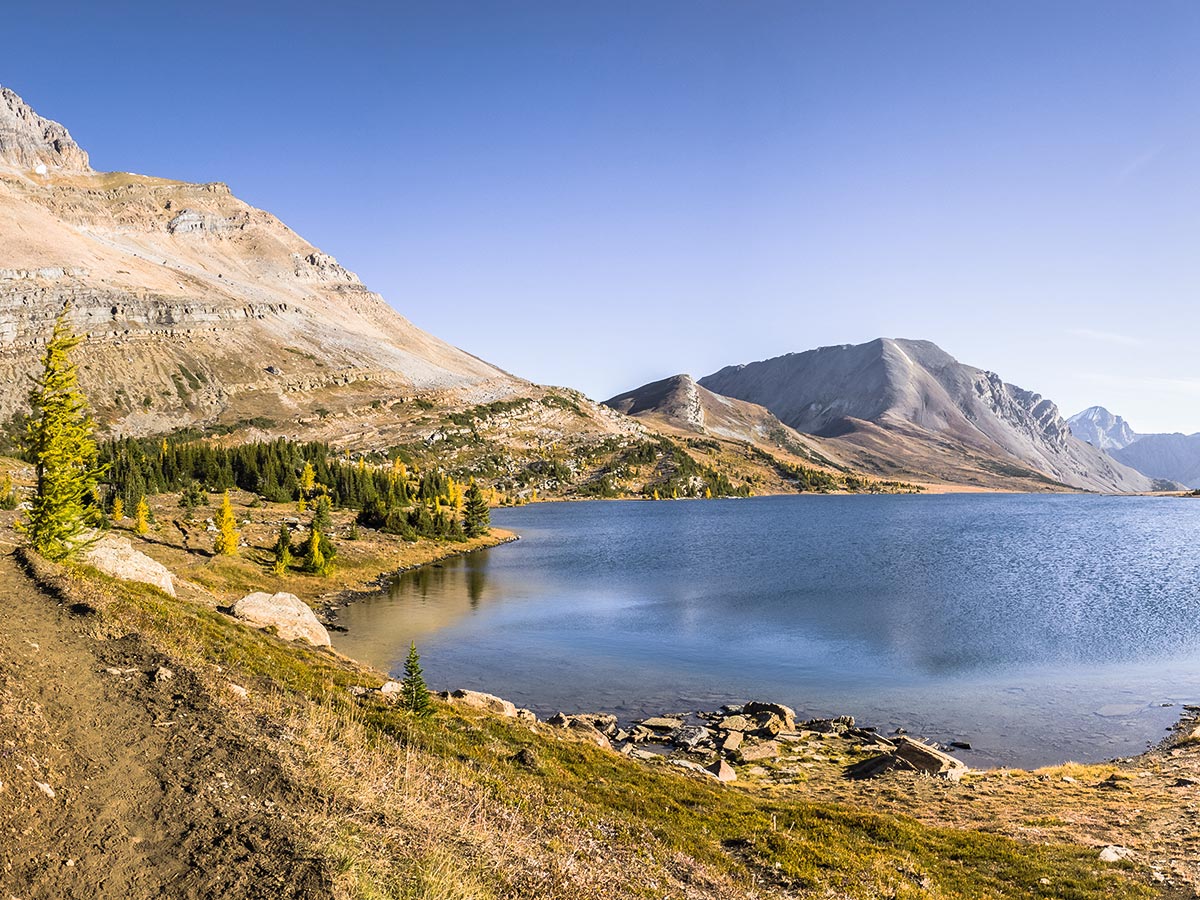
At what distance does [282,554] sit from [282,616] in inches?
1275

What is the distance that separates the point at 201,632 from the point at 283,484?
107 m

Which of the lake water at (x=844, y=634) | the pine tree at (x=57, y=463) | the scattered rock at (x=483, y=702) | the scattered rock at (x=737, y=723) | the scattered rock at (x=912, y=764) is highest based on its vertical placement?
the pine tree at (x=57, y=463)

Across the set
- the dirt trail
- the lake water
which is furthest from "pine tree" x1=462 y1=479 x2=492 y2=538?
the dirt trail

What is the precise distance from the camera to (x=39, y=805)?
10797mm

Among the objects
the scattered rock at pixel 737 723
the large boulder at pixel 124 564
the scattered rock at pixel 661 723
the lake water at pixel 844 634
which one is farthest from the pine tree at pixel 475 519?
the scattered rock at pixel 737 723

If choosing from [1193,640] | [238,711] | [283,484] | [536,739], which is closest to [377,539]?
[283,484]

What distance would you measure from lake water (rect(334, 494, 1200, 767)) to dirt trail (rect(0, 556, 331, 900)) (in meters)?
26.1

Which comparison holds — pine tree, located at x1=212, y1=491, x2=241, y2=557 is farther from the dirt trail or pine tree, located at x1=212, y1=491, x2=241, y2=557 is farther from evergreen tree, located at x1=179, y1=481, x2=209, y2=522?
the dirt trail

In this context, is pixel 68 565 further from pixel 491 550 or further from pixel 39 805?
pixel 491 550

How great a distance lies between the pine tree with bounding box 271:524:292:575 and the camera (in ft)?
225

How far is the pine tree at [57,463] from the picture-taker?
30438 millimetres

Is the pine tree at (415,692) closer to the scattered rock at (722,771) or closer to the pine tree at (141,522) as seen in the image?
the scattered rock at (722,771)

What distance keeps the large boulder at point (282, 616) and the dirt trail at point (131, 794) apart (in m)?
22.8

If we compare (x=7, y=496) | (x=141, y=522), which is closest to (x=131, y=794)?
(x=141, y=522)
